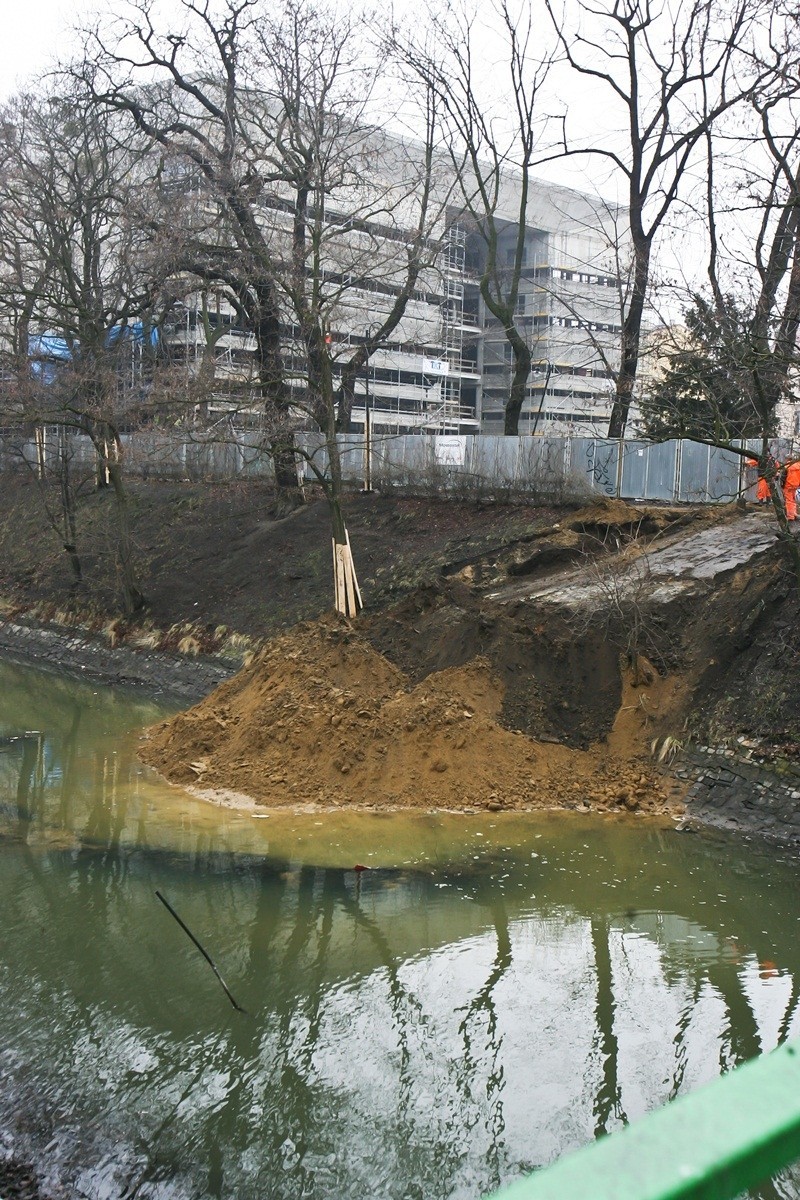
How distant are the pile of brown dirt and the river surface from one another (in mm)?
780

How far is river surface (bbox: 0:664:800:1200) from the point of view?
7402mm

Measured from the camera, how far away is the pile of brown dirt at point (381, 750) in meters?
15.6

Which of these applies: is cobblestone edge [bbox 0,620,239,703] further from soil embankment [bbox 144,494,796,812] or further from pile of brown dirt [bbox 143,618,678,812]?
pile of brown dirt [bbox 143,618,678,812]

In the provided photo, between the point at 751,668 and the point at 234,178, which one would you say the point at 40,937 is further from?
the point at 234,178

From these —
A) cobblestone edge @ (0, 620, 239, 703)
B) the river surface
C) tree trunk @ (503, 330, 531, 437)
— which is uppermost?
tree trunk @ (503, 330, 531, 437)

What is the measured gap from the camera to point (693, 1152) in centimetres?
100

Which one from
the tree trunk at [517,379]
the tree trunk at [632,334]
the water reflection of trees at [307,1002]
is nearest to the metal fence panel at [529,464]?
the tree trunk at [632,334]

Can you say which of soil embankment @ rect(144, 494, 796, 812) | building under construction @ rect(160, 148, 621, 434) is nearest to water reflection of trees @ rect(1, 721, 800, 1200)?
soil embankment @ rect(144, 494, 796, 812)

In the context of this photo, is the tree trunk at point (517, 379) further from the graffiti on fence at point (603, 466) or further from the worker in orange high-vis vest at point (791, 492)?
the worker in orange high-vis vest at point (791, 492)

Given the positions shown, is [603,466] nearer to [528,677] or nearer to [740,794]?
[528,677]

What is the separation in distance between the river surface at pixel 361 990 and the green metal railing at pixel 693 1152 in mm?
3691

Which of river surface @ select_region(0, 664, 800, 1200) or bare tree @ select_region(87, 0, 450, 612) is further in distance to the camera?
bare tree @ select_region(87, 0, 450, 612)

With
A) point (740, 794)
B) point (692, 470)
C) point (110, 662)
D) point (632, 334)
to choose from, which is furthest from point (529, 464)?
point (740, 794)

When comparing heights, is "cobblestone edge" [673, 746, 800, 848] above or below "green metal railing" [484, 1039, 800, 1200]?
below
